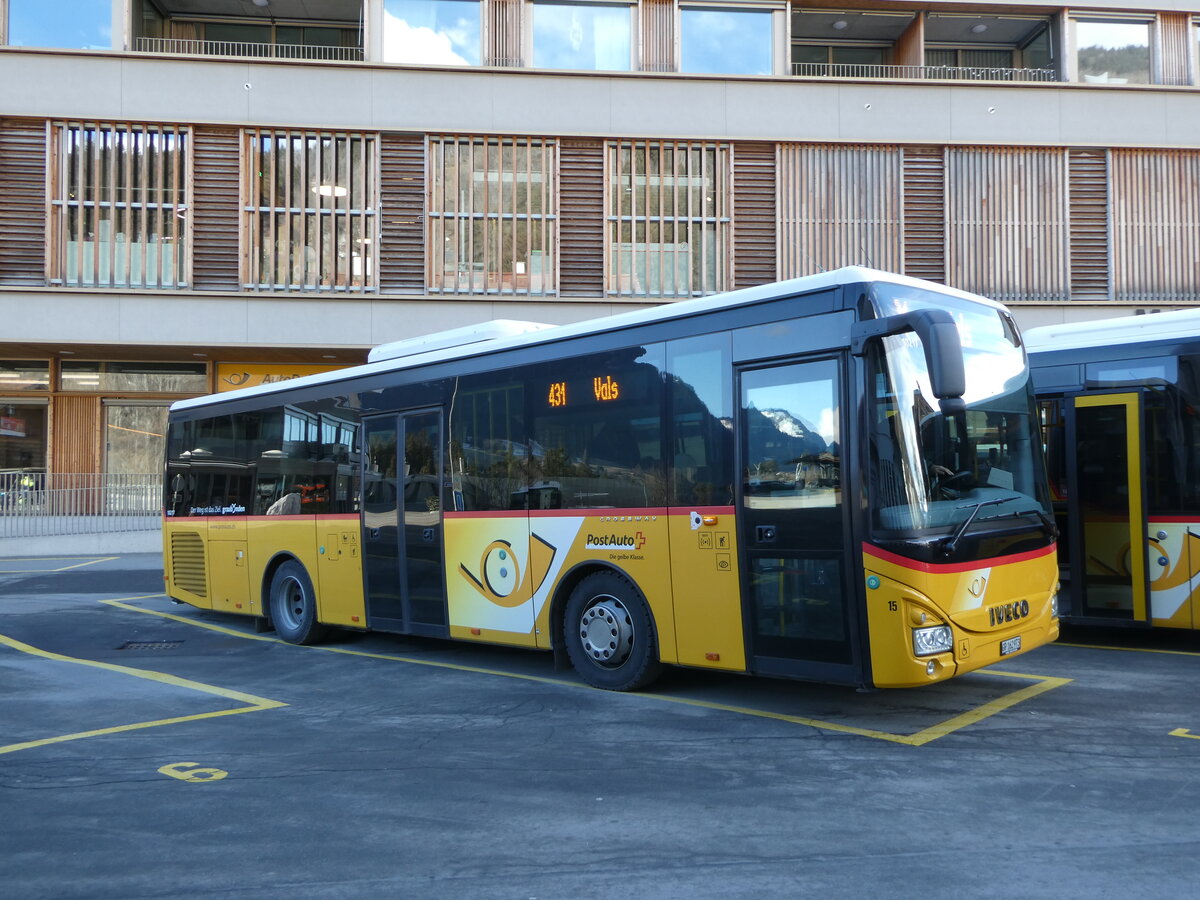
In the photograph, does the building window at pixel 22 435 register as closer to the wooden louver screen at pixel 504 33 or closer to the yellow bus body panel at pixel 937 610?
the wooden louver screen at pixel 504 33

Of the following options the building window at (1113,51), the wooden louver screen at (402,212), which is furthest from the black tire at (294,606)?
the building window at (1113,51)

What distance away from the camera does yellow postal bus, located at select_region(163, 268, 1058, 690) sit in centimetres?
648

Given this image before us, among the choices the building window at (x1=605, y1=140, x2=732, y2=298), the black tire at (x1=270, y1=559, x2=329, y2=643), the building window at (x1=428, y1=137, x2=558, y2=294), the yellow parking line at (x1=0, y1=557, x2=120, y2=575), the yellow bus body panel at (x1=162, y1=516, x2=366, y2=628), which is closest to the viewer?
the yellow bus body panel at (x1=162, y1=516, x2=366, y2=628)

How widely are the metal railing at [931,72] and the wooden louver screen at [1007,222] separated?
204 centimetres

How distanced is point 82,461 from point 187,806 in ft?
70.8

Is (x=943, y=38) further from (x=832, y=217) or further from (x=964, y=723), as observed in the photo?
(x=964, y=723)

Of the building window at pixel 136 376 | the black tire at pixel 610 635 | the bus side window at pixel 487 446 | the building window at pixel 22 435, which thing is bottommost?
the black tire at pixel 610 635

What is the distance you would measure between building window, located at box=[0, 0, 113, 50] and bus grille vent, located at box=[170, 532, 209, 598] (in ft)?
45.6

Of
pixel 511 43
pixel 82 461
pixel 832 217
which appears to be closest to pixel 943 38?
pixel 832 217

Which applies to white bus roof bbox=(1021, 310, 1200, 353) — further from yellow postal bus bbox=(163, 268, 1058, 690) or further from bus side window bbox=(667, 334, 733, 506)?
bus side window bbox=(667, 334, 733, 506)

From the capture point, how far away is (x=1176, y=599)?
9.45m

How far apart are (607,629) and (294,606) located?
16.5 ft

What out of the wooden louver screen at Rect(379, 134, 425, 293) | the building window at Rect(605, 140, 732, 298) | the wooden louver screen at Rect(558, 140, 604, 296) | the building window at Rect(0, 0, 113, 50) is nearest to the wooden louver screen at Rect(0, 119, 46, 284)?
the building window at Rect(0, 0, 113, 50)

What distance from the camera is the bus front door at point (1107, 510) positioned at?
31.7 feet
